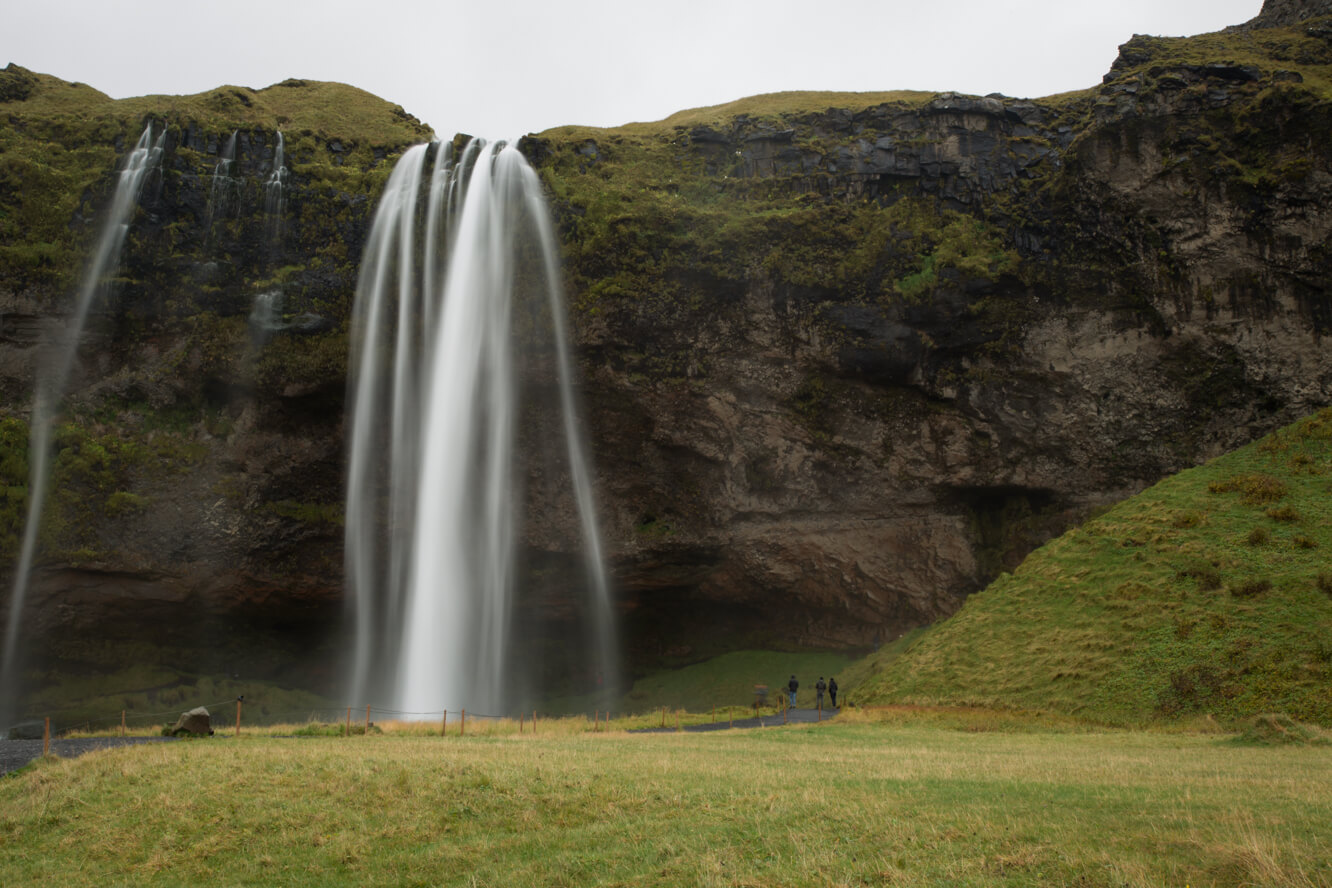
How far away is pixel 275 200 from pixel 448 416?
14.7 metres

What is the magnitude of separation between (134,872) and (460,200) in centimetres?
3627

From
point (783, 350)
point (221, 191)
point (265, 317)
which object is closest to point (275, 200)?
point (221, 191)

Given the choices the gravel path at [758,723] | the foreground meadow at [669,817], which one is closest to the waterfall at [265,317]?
the gravel path at [758,723]

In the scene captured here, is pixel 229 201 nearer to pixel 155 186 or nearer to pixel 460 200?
pixel 155 186

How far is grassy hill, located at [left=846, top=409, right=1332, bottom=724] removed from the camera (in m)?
22.2

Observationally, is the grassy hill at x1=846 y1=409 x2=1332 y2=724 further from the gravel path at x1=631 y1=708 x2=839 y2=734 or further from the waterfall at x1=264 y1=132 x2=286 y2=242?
the waterfall at x1=264 y1=132 x2=286 y2=242

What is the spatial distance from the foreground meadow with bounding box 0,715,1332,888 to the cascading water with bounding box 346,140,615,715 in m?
21.8

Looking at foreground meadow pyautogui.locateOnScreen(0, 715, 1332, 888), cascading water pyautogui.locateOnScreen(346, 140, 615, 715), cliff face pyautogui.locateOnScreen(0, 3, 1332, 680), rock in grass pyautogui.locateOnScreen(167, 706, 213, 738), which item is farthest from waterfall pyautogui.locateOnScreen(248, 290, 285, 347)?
foreground meadow pyautogui.locateOnScreen(0, 715, 1332, 888)

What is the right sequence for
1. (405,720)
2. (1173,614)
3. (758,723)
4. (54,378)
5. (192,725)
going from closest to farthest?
(192,725) < (1173,614) < (758,723) < (405,720) < (54,378)

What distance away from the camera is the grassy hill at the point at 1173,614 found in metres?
22.2

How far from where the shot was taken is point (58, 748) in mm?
20094

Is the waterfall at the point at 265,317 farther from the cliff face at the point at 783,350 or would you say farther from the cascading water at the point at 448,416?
the cascading water at the point at 448,416

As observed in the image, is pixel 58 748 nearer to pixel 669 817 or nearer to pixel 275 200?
pixel 669 817

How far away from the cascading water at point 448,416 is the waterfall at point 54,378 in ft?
38.1
